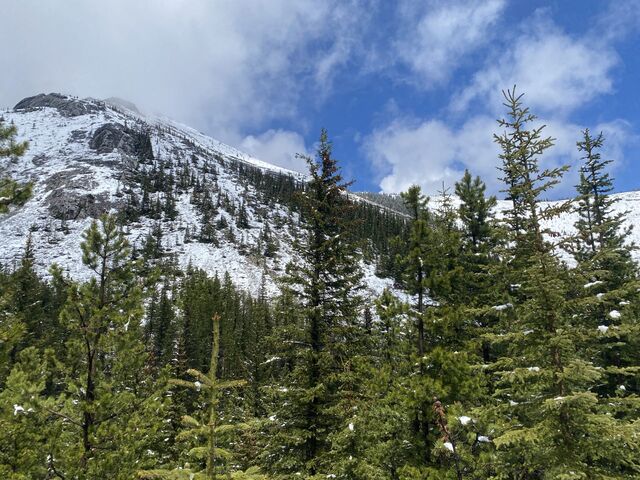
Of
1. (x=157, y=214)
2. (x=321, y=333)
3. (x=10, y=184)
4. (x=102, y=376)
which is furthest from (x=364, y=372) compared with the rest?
(x=157, y=214)

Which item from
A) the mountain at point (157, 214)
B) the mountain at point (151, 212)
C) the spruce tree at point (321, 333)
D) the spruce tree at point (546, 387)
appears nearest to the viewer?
the spruce tree at point (546, 387)

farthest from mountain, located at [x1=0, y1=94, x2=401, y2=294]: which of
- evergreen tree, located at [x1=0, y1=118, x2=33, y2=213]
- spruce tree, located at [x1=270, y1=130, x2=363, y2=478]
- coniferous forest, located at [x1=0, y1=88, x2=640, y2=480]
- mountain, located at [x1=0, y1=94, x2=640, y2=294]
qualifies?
evergreen tree, located at [x1=0, y1=118, x2=33, y2=213]

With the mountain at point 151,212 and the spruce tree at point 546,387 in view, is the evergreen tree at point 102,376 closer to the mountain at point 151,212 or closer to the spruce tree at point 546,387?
the spruce tree at point 546,387

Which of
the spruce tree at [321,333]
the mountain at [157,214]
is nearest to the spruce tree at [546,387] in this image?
the spruce tree at [321,333]

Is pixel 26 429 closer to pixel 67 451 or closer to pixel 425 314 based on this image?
pixel 67 451

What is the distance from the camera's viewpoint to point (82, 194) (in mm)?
141500

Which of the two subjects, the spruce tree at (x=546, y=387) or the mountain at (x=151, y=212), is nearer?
the spruce tree at (x=546, y=387)

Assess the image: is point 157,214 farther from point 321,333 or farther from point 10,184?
point 10,184

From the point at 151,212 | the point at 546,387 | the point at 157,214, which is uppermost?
the point at 151,212

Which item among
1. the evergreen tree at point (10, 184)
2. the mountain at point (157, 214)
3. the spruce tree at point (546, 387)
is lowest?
the spruce tree at point (546, 387)

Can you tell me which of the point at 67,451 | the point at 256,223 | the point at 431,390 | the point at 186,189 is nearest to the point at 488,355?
the point at 431,390

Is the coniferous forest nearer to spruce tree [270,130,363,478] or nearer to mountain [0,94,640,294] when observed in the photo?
spruce tree [270,130,363,478]

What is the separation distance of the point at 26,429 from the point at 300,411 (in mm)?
7631

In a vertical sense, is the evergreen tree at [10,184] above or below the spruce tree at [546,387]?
above
